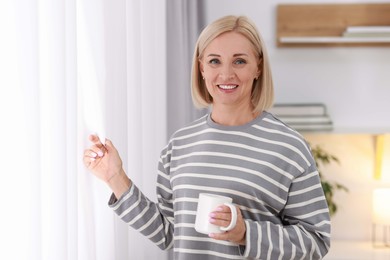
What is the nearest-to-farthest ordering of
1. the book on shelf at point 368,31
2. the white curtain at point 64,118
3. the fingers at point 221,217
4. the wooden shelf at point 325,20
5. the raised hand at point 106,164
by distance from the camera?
1. the white curtain at point 64,118
2. the fingers at point 221,217
3. the raised hand at point 106,164
4. the book on shelf at point 368,31
5. the wooden shelf at point 325,20

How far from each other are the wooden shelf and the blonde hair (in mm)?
1612

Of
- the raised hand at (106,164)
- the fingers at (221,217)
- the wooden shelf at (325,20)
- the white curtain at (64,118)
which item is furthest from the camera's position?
the wooden shelf at (325,20)

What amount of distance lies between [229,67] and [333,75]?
1902 mm

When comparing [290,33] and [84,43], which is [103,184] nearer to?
[84,43]

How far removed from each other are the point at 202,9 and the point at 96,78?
160cm

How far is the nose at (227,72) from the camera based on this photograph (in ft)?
4.30

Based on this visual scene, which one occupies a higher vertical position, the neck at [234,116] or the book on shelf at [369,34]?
the book on shelf at [369,34]

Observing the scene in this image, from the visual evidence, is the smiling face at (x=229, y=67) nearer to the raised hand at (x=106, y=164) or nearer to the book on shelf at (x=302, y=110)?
the raised hand at (x=106, y=164)

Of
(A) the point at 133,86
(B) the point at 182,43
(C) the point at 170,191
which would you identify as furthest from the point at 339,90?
(C) the point at 170,191

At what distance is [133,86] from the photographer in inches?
68.4

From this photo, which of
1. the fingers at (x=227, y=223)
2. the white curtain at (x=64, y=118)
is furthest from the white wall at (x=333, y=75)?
the fingers at (x=227, y=223)

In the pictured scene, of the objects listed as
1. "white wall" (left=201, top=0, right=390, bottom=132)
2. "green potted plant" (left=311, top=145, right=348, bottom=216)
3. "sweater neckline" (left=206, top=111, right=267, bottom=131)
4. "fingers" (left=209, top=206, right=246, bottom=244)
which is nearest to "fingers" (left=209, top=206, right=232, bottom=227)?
"fingers" (left=209, top=206, right=246, bottom=244)

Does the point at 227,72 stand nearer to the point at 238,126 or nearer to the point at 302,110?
the point at 238,126

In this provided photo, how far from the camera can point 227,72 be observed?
4.30ft
